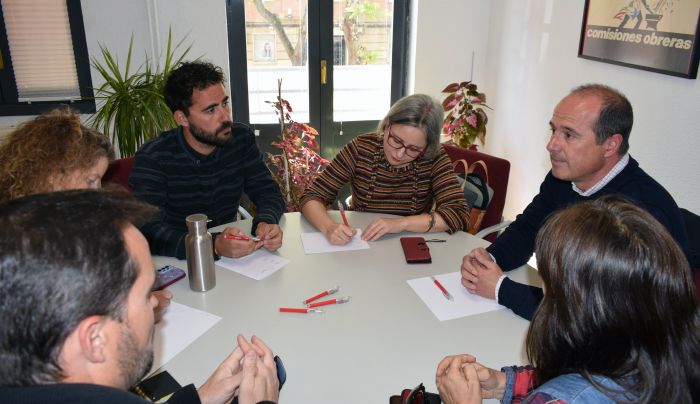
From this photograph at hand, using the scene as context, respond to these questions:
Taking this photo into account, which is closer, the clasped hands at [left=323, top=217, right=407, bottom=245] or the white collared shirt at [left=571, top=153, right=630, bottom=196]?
the white collared shirt at [left=571, top=153, right=630, bottom=196]

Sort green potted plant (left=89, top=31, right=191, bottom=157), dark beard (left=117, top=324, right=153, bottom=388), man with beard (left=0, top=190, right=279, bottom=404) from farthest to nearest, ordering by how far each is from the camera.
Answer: green potted plant (left=89, top=31, right=191, bottom=157)
dark beard (left=117, top=324, right=153, bottom=388)
man with beard (left=0, top=190, right=279, bottom=404)

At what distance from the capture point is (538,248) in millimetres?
1032

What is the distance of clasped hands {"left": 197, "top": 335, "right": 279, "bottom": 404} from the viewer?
3.64 feet

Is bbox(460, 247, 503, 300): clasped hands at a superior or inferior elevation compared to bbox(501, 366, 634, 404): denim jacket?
inferior

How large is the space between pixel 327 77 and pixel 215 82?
1.68m

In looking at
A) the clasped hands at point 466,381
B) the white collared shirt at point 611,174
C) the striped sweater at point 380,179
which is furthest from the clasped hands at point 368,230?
the clasped hands at point 466,381

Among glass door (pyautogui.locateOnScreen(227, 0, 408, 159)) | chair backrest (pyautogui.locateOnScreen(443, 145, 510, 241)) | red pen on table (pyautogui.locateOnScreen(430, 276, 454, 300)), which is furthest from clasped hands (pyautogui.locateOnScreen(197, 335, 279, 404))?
glass door (pyautogui.locateOnScreen(227, 0, 408, 159))

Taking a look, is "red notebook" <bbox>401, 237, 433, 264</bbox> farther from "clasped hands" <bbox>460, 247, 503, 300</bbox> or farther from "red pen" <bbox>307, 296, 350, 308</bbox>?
"red pen" <bbox>307, 296, 350, 308</bbox>

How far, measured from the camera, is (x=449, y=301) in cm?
156

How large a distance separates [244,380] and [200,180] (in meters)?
1.28

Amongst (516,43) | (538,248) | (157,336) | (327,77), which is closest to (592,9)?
(516,43)

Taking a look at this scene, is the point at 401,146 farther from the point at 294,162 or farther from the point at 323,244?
the point at 294,162

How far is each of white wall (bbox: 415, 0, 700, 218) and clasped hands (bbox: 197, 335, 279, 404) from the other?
2.05 metres

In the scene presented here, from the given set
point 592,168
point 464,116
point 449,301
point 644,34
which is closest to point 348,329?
point 449,301
